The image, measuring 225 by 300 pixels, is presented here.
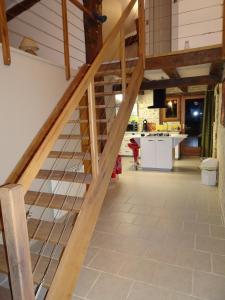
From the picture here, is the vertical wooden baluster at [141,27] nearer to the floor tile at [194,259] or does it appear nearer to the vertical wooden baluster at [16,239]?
the floor tile at [194,259]

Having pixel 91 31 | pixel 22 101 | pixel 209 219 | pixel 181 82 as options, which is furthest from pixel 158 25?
pixel 209 219

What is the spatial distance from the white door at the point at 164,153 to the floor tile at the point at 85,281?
4.24 m

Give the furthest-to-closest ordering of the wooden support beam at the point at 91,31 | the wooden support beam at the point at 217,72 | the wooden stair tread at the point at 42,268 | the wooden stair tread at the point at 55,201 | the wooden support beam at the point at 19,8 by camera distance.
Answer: the wooden support beam at the point at 19,8 < the wooden support beam at the point at 217,72 < the wooden support beam at the point at 91,31 < the wooden stair tread at the point at 55,201 < the wooden stair tread at the point at 42,268

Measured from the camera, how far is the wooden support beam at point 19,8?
4.29 meters

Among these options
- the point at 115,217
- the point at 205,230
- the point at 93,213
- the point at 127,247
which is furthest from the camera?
the point at 115,217

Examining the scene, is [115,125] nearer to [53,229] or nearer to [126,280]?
[53,229]

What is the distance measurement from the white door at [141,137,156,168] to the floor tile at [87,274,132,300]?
431cm

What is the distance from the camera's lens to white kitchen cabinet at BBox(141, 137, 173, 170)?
19.9ft

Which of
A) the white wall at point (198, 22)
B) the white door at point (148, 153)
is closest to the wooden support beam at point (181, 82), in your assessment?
the white wall at point (198, 22)

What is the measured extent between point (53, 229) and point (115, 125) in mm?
1177

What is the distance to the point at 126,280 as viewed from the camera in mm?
2152

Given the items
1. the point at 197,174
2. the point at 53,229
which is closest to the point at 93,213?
the point at 53,229

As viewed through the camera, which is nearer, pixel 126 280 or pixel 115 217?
pixel 126 280

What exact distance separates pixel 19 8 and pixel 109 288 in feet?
16.1
